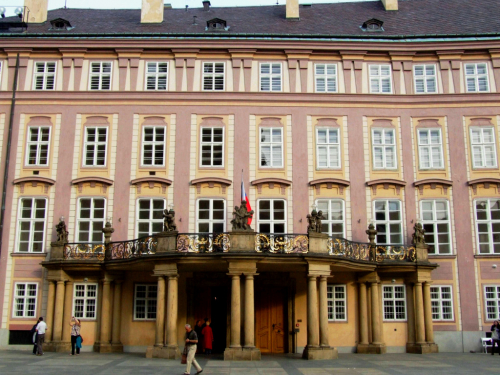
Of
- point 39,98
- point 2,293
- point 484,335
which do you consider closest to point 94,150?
point 39,98

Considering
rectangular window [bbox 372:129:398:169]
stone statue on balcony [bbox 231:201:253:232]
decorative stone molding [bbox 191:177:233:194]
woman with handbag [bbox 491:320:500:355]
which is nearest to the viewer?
stone statue on balcony [bbox 231:201:253:232]

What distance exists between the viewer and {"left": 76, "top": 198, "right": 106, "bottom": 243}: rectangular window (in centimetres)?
2894

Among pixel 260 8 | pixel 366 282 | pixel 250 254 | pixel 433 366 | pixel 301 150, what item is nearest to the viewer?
pixel 433 366

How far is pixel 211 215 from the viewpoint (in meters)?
28.9

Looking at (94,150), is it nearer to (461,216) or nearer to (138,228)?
(138,228)

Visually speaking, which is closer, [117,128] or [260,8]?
[117,128]

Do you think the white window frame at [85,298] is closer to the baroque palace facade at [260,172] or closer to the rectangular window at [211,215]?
the baroque palace facade at [260,172]

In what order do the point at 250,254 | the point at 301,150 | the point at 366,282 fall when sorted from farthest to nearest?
the point at 301,150
the point at 366,282
the point at 250,254

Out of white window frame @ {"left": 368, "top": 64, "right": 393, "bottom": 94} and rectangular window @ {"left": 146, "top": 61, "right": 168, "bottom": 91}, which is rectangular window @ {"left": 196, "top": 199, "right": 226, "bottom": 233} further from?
white window frame @ {"left": 368, "top": 64, "right": 393, "bottom": 94}

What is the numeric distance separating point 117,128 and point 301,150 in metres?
8.96

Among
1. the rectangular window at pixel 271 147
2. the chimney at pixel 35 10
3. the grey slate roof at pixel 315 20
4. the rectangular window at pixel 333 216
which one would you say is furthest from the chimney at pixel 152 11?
the rectangular window at pixel 333 216

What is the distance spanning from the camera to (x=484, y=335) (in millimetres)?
28141

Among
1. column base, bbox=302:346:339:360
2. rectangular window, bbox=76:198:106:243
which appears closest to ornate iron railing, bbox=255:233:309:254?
column base, bbox=302:346:339:360

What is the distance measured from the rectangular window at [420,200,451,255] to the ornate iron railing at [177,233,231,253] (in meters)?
10.6
